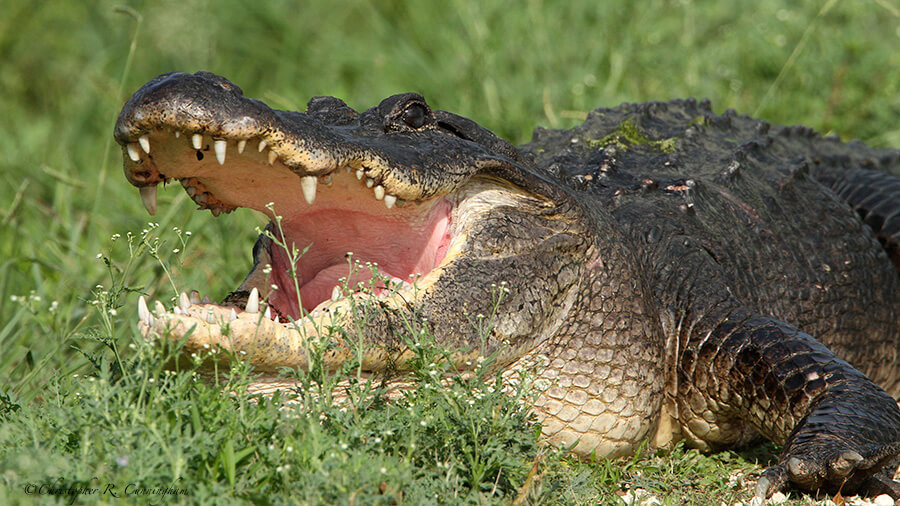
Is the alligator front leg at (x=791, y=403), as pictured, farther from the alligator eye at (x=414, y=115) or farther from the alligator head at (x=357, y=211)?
the alligator eye at (x=414, y=115)

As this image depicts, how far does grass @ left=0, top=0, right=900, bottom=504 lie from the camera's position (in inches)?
79.4

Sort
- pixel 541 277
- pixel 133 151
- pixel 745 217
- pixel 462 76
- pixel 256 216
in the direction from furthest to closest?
pixel 462 76 < pixel 256 216 < pixel 745 217 < pixel 541 277 < pixel 133 151

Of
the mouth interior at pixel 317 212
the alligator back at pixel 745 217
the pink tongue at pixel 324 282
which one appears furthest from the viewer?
the alligator back at pixel 745 217

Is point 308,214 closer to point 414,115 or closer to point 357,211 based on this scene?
point 357,211

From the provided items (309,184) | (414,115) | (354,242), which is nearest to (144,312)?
(309,184)

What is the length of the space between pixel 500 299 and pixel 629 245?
2.93 feet

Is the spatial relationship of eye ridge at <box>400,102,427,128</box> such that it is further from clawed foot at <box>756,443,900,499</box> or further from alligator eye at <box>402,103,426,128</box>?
clawed foot at <box>756,443,900,499</box>

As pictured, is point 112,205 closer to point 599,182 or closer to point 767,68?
point 599,182

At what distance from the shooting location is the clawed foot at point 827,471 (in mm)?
2559

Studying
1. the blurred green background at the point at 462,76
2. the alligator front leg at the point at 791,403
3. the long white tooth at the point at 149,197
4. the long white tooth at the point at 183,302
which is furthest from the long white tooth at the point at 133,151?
the alligator front leg at the point at 791,403

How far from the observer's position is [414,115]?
2.80 meters

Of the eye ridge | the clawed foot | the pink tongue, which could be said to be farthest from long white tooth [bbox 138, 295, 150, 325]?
the clawed foot

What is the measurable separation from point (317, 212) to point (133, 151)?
69 cm

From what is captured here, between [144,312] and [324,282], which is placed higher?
[324,282]
